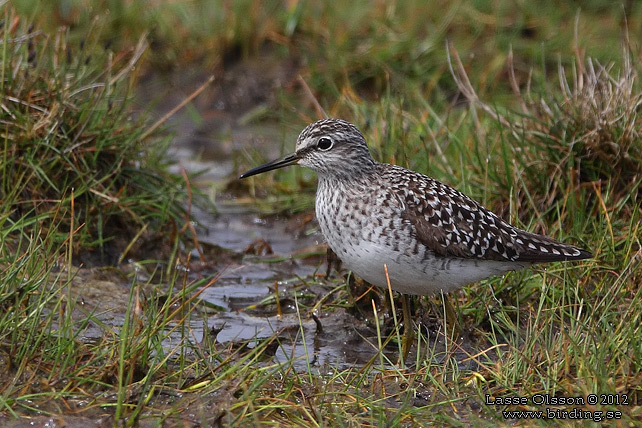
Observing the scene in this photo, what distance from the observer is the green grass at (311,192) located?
487 centimetres

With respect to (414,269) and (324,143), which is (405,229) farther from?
(324,143)

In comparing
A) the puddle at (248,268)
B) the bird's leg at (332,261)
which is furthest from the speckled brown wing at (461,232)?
the bird's leg at (332,261)

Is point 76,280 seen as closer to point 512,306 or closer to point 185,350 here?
point 185,350

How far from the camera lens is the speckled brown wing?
5.88 metres

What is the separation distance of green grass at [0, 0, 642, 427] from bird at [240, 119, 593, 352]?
329mm

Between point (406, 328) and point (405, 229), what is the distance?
0.75m

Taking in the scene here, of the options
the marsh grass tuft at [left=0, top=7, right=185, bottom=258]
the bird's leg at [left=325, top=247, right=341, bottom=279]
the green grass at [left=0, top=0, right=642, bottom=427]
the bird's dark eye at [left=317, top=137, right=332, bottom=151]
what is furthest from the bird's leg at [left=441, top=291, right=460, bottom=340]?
the marsh grass tuft at [left=0, top=7, right=185, bottom=258]

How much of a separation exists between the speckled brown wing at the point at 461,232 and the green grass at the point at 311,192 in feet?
0.93

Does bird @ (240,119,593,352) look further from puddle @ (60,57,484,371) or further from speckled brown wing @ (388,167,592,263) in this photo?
puddle @ (60,57,484,371)

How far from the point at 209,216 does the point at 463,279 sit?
133 inches

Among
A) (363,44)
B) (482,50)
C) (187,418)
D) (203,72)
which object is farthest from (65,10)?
(187,418)

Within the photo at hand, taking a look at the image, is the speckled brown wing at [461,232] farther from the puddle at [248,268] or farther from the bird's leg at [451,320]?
the puddle at [248,268]

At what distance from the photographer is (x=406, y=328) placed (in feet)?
20.2

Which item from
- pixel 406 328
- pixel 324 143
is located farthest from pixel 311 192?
pixel 406 328
